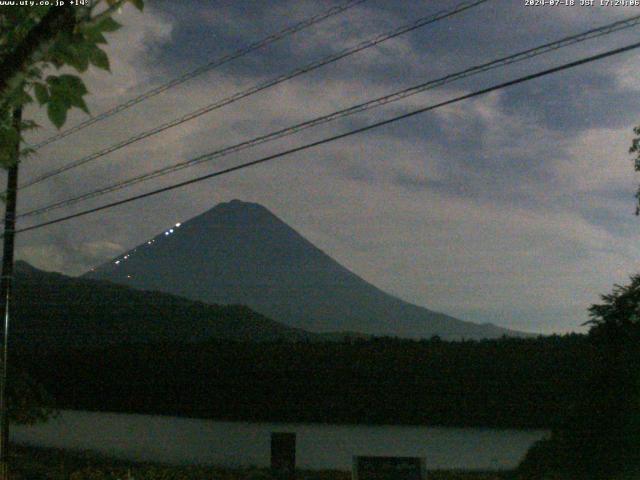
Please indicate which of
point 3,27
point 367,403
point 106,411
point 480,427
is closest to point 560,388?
point 480,427

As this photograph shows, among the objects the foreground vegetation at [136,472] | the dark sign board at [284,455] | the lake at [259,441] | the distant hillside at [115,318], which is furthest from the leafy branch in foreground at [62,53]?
the distant hillside at [115,318]

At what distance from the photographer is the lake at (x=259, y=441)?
62.5 ft

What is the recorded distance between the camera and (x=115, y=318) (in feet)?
162

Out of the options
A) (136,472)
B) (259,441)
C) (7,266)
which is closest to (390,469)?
(136,472)

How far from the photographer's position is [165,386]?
3309 centimetres

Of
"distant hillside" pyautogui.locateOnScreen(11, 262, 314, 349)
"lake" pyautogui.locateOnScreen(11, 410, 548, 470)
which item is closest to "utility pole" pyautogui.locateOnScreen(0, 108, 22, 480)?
"lake" pyautogui.locateOnScreen(11, 410, 548, 470)

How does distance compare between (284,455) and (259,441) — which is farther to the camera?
(259,441)

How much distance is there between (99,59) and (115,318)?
4686cm

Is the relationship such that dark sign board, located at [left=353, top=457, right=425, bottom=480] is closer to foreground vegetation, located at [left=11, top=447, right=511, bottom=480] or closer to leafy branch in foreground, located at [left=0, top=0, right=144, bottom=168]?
foreground vegetation, located at [left=11, top=447, right=511, bottom=480]

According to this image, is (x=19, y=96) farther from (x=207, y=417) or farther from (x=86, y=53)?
(x=207, y=417)

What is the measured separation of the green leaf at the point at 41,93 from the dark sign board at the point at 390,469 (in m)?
7.64

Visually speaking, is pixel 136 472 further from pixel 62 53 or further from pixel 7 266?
pixel 62 53

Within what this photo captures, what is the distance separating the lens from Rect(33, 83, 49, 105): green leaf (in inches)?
162

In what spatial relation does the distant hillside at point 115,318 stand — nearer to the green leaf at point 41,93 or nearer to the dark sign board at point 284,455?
the dark sign board at point 284,455
